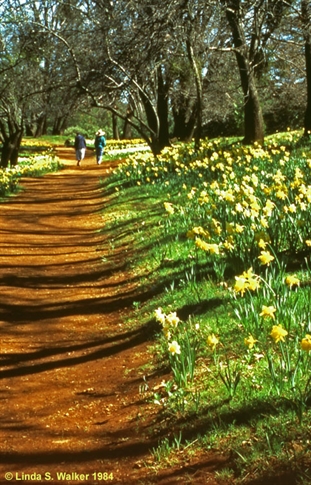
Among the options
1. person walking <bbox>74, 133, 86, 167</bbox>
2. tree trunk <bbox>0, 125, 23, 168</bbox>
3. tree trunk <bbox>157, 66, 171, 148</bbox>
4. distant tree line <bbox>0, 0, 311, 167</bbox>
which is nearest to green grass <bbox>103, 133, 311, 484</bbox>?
distant tree line <bbox>0, 0, 311, 167</bbox>

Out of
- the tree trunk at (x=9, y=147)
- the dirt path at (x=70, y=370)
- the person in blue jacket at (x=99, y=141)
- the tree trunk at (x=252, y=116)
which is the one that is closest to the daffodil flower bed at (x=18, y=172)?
the tree trunk at (x=9, y=147)

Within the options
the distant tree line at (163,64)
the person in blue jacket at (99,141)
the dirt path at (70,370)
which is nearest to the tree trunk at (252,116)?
the distant tree line at (163,64)

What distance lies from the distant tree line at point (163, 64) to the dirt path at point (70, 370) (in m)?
4.80

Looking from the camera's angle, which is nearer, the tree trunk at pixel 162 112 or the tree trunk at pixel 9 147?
the tree trunk at pixel 9 147

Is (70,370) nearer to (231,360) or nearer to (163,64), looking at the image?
(231,360)

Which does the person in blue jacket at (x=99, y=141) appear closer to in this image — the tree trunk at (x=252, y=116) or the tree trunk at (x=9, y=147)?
the tree trunk at (x=9, y=147)

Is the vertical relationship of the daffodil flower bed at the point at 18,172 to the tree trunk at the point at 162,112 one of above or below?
below

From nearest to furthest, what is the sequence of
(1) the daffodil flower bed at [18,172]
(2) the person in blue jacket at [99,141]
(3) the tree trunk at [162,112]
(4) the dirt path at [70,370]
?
(4) the dirt path at [70,370], (1) the daffodil flower bed at [18,172], (3) the tree trunk at [162,112], (2) the person in blue jacket at [99,141]

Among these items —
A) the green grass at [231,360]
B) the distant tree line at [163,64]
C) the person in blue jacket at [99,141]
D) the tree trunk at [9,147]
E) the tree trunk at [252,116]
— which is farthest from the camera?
the person in blue jacket at [99,141]

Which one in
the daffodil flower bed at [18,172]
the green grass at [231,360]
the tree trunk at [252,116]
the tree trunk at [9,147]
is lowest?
the green grass at [231,360]

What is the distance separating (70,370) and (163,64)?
2108 centimetres

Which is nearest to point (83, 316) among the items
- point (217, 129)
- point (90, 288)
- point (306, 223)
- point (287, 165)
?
point (90, 288)

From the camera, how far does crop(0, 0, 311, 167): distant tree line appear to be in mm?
15716

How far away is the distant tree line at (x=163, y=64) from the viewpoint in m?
15.7
